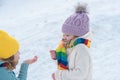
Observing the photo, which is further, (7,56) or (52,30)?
(52,30)

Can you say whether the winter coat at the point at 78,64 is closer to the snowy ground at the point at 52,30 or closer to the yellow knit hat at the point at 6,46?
the yellow knit hat at the point at 6,46

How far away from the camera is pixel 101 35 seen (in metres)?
7.62

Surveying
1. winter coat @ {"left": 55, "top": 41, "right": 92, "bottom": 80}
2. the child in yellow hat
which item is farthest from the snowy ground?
the child in yellow hat

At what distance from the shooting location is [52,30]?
807 cm

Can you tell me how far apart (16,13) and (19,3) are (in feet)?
3.49

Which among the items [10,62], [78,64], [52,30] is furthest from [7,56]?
[52,30]

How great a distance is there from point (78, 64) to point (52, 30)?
4396 mm

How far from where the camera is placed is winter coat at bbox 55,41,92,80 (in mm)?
3711

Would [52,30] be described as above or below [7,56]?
below

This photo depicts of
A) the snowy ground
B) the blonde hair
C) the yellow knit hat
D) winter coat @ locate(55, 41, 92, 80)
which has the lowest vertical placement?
the snowy ground

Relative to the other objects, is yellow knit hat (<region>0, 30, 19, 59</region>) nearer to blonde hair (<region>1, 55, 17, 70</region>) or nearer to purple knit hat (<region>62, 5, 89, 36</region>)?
blonde hair (<region>1, 55, 17, 70</region>)

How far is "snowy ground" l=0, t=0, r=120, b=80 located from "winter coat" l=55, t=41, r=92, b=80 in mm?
2282

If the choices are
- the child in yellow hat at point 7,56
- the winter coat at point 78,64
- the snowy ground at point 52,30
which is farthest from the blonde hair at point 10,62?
the snowy ground at point 52,30

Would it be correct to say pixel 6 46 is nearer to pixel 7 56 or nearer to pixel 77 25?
pixel 7 56
